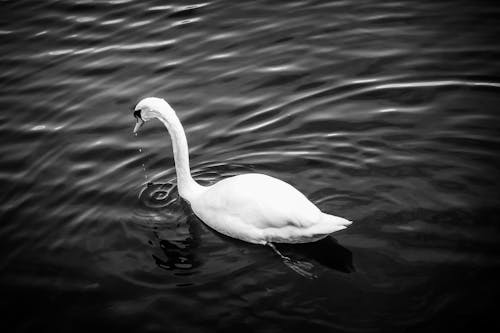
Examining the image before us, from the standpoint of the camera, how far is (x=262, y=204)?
6875mm

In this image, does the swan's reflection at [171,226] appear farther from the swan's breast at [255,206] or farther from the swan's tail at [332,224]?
the swan's tail at [332,224]

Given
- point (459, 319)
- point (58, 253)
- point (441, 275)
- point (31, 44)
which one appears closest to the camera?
point (459, 319)

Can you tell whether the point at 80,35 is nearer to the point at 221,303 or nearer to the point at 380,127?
the point at 380,127

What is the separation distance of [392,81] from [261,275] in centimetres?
499

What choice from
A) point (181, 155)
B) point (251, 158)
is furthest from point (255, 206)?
point (251, 158)

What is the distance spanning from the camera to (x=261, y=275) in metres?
6.72

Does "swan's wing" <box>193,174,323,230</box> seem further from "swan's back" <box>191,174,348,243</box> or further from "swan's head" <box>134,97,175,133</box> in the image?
"swan's head" <box>134,97,175,133</box>

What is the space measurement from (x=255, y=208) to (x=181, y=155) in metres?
1.49

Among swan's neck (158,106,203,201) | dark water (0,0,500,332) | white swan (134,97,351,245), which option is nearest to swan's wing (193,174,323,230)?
white swan (134,97,351,245)

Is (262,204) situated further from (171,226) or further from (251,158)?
(251,158)

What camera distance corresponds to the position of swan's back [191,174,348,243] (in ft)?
21.9

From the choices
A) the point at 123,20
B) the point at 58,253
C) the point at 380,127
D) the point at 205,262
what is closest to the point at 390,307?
the point at 205,262

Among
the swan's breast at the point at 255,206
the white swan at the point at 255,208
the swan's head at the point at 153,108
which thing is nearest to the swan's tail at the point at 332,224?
the white swan at the point at 255,208

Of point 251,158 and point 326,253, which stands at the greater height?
point 251,158
